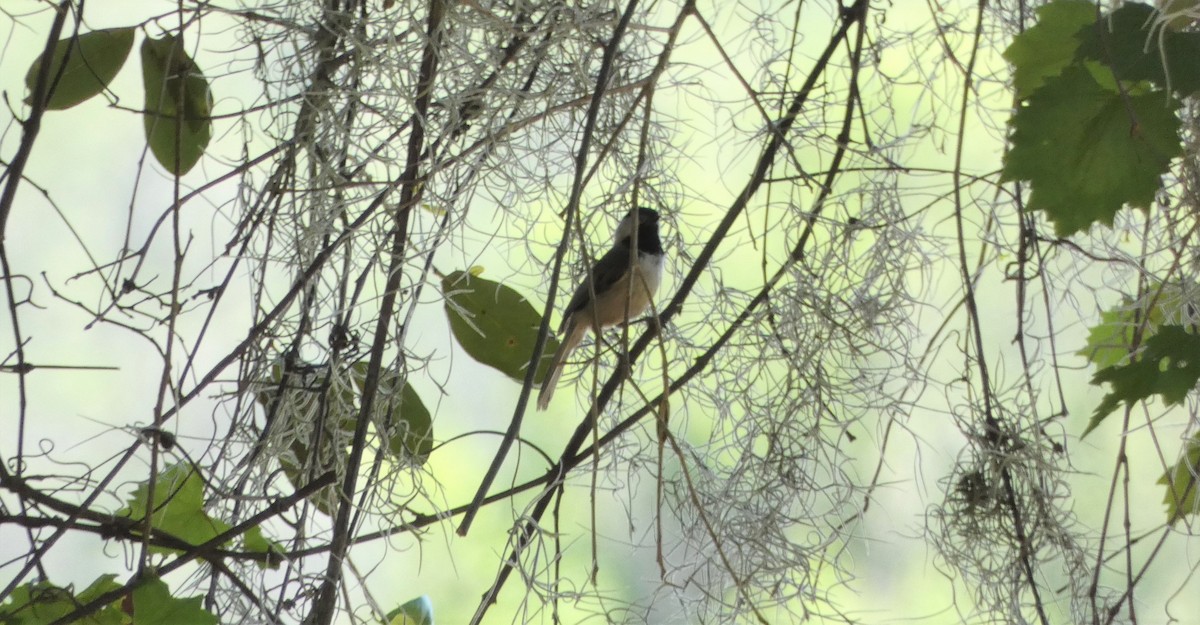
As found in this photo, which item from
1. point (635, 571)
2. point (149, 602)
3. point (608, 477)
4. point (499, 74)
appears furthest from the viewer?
point (635, 571)

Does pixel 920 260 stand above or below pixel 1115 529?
above

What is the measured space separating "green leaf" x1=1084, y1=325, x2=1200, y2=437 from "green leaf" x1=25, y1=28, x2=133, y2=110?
2.50ft

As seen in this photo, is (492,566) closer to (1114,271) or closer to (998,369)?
(998,369)

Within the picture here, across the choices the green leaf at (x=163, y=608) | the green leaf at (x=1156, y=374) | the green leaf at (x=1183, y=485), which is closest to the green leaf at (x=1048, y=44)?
the green leaf at (x=1156, y=374)

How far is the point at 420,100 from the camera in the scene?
0.84 metres

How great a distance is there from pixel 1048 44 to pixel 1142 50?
63 mm

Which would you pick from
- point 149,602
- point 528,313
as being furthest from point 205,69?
point 149,602

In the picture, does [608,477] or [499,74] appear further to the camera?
[608,477]

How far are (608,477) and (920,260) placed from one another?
1.04 feet

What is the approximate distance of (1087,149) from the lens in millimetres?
575

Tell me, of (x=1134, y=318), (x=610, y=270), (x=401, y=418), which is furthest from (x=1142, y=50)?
(x=610, y=270)

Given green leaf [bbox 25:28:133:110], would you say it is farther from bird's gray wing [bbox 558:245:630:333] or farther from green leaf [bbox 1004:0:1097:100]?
green leaf [bbox 1004:0:1097:100]

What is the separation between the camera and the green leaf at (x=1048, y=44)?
604 mm

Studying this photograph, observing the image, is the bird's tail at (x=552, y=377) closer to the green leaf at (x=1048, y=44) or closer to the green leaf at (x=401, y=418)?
the green leaf at (x=401, y=418)
